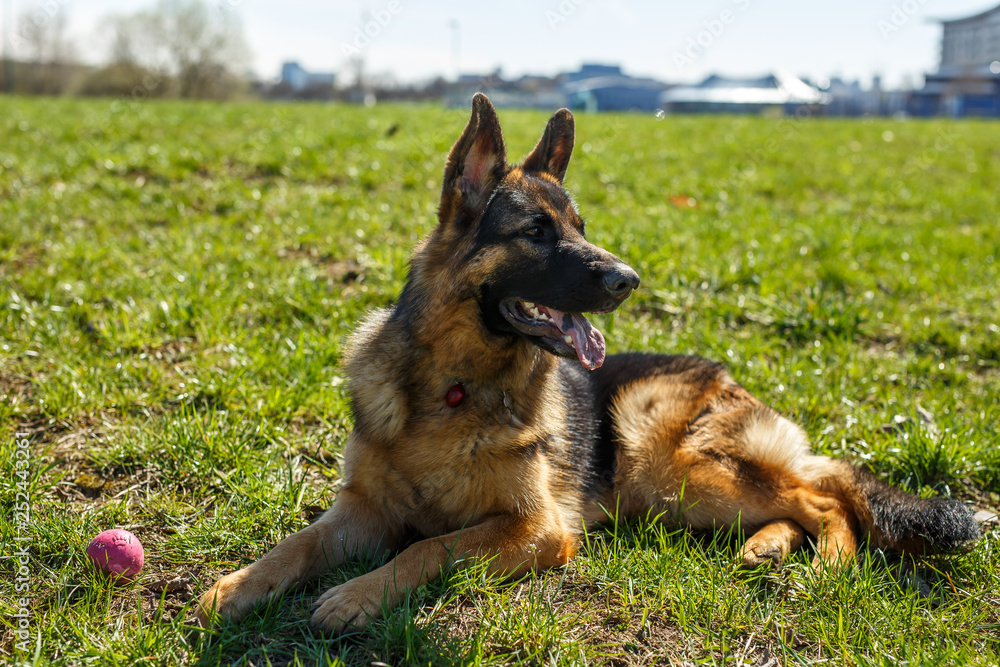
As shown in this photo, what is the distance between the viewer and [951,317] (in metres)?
5.89

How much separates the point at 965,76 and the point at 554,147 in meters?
66.1

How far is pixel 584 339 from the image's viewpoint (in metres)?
2.94

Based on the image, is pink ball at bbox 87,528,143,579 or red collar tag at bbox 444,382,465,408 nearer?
pink ball at bbox 87,528,143,579

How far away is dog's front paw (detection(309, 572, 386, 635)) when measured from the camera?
2.49 metres

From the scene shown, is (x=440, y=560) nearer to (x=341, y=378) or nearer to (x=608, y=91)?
(x=341, y=378)

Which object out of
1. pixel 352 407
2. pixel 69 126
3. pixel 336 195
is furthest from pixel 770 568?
pixel 69 126

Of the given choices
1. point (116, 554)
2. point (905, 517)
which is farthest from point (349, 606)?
point (905, 517)

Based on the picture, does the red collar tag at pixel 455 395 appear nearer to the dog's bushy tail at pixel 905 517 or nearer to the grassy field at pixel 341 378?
the grassy field at pixel 341 378

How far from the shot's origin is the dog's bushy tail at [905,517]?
2.99 metres

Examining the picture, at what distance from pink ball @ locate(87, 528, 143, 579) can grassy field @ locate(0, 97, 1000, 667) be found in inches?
2.9

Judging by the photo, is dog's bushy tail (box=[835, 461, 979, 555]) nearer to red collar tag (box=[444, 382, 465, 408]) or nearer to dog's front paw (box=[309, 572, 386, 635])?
red collar tag (box=[444, 382, 465, 408])

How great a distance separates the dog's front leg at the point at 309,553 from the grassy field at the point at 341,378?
0.08 metres

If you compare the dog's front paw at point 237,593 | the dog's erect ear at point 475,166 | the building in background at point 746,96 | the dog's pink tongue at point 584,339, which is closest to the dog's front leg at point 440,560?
the dog's front paw at point 237,593

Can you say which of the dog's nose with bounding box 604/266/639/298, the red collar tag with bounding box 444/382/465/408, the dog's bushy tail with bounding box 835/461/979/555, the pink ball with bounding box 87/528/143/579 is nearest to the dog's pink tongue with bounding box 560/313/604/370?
the dog's nose with bounding box 604/266/639/298
